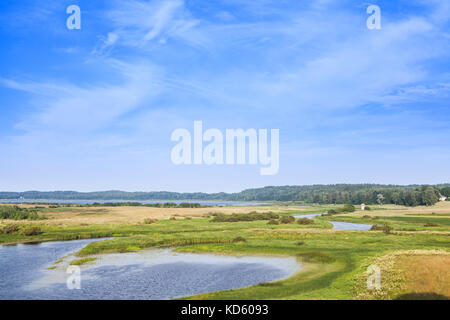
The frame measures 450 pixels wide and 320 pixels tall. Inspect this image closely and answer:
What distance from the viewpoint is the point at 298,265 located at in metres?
48.6

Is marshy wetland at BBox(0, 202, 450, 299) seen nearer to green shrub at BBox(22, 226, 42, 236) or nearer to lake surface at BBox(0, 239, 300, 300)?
lake surface at BBox(0, 239, 300, 300)

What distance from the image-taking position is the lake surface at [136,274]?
36.0 meters

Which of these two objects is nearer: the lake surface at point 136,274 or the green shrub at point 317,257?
the lake surface at point 136,274

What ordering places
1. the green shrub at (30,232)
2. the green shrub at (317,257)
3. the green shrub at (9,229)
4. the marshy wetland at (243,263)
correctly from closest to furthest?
the marshy wetland at (243,263)
the green shrub at (317,257)
the green shrub at (30,232)
the green shrub at (9,229)

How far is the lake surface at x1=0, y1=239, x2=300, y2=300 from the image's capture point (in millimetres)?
36031

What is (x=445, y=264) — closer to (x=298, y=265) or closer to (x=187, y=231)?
(x=298, y=265)

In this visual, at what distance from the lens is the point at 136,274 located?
1735 inches

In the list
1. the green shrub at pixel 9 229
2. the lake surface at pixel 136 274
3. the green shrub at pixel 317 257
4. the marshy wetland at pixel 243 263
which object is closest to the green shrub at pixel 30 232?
the marshy wetland at pixel 243 263

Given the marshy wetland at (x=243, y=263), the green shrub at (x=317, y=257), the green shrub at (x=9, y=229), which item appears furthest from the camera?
the green shrub at (x=9, y=229)

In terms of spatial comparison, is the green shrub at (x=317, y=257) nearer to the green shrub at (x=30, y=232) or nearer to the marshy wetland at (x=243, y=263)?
the marshy wetland at (x=243, y=263)

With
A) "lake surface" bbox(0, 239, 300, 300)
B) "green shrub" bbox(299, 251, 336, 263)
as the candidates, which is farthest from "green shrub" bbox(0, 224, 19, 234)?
"green shrub" bbox(299, 251, 336, 263)

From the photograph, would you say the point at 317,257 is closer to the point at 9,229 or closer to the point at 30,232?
the point at 30,232
